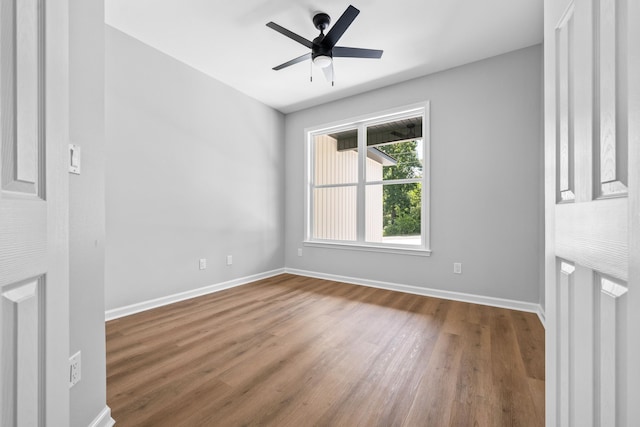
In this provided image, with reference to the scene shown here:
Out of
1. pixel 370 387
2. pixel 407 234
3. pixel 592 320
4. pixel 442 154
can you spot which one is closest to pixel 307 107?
pixel 442 154

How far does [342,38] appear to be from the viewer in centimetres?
267

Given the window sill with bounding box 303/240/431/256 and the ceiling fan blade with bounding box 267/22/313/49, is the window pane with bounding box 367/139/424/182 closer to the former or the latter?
the window sill with bounding box 303/240/431/256

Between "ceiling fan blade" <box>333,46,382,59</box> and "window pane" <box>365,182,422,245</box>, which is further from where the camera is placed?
"window pane" <box>365,182,422,245</box>

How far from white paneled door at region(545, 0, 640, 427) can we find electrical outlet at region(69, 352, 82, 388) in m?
1.65

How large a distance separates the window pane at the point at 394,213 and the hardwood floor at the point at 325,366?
1039 millimetres

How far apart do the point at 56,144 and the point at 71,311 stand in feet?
2.34

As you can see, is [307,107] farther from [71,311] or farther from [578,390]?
[578,390]

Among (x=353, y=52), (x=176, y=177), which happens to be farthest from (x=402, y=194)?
(x=176, y=177)

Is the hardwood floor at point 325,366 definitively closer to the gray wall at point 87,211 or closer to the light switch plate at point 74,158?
the gray wall at point 87,211

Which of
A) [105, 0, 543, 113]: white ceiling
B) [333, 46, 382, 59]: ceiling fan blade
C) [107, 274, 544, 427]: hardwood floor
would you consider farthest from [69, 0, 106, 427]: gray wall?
[333, 46, 382, 59]: ceiling fan blade

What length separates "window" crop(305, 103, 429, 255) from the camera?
3.50 meters

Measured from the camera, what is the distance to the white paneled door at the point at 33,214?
0.56 m

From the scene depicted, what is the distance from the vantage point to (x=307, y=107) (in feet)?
14.3

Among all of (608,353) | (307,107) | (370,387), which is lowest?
(370,387)
